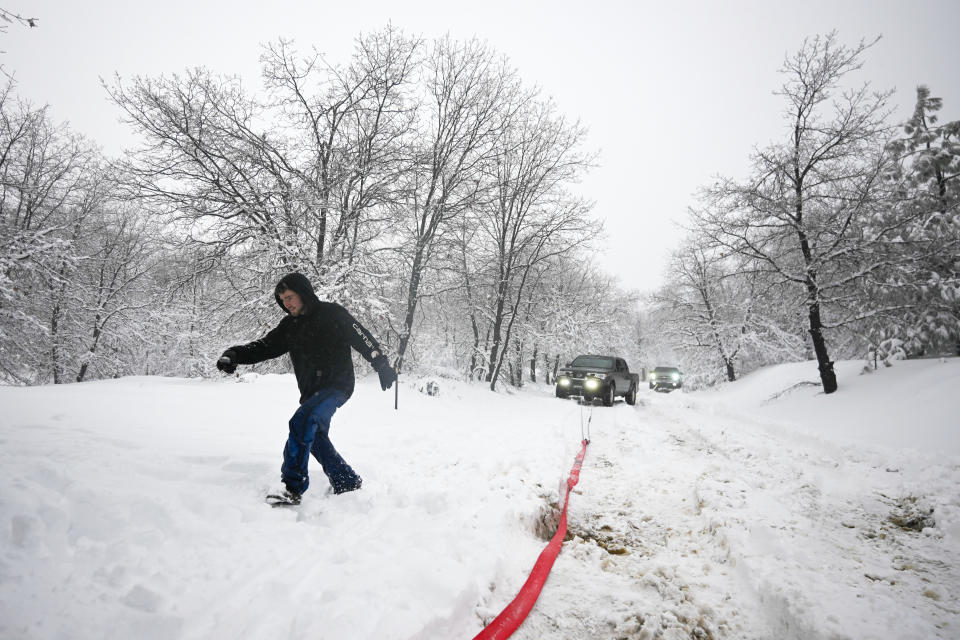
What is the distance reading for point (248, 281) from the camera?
32.4 feet

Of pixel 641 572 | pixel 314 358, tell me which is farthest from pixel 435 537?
pixel 314 358

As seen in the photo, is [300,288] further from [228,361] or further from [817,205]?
[817,205]

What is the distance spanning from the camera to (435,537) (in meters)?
2.71

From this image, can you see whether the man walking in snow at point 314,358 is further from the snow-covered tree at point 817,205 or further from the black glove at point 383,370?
the snow-covered tree at point 817,205

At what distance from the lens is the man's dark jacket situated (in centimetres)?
321

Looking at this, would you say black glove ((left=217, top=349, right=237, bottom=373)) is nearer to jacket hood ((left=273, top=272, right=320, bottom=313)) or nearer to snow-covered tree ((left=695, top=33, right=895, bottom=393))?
jacket hood ((left=273, top=272, right=320, bottom=313))

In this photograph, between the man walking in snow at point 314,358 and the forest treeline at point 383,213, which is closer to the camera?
the man walking in snow at point 314,358

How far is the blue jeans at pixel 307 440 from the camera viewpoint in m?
2.95

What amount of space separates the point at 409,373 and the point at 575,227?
28.5ft

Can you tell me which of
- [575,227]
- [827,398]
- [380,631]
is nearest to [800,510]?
[380,631]

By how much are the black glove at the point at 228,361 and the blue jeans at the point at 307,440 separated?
683 mm

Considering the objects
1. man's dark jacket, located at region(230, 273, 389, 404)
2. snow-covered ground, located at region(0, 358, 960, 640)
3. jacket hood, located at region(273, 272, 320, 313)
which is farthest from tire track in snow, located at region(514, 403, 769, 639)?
jacket hood, located at region(273, 272, 320, 313)

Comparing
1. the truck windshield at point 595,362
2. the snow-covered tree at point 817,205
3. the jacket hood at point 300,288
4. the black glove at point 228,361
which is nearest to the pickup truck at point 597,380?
the truck windshield at point 595,362

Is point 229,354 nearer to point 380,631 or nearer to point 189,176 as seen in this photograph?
point 380,631
